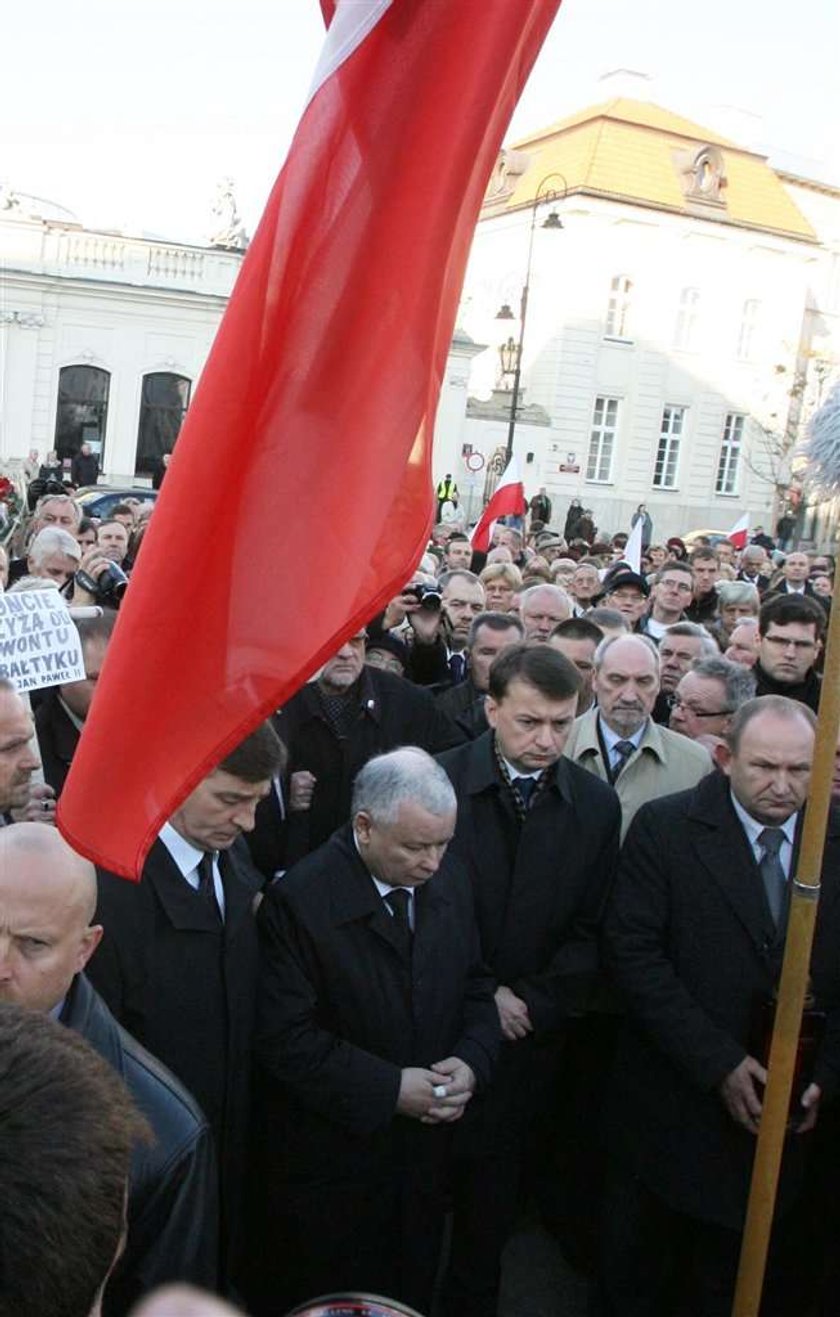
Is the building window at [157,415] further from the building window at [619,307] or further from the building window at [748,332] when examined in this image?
the building window at [748,332]

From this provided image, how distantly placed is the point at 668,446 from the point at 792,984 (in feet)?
129

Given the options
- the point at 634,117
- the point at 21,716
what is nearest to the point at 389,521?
the point at 21,716

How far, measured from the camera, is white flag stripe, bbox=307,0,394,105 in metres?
2.20

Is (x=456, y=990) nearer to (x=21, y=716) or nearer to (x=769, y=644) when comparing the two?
(x=21, y=716)

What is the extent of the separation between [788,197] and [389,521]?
145 feet

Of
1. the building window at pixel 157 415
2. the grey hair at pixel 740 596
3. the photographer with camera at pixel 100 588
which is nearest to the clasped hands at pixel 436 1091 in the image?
the photographer with camera at pixel 100 588

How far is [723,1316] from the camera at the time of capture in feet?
11.2

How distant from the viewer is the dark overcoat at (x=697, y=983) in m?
3.34

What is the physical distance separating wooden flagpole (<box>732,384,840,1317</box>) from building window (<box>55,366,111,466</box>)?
98.3 feet

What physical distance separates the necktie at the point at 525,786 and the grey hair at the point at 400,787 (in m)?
0.63

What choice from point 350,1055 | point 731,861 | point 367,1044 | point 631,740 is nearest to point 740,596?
point 631,740

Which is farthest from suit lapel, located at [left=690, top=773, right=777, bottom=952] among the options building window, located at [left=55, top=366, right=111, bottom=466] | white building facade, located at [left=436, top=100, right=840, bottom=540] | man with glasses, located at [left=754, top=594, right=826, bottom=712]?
white building facade, located at [left=436, top=100, right=840, bottom=540]

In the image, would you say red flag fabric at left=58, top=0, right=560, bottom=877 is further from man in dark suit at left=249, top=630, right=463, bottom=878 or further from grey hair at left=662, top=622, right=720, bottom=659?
grey hair at left=662, top=622, right=720, bottom=659

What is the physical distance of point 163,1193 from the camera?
2.18 meters
